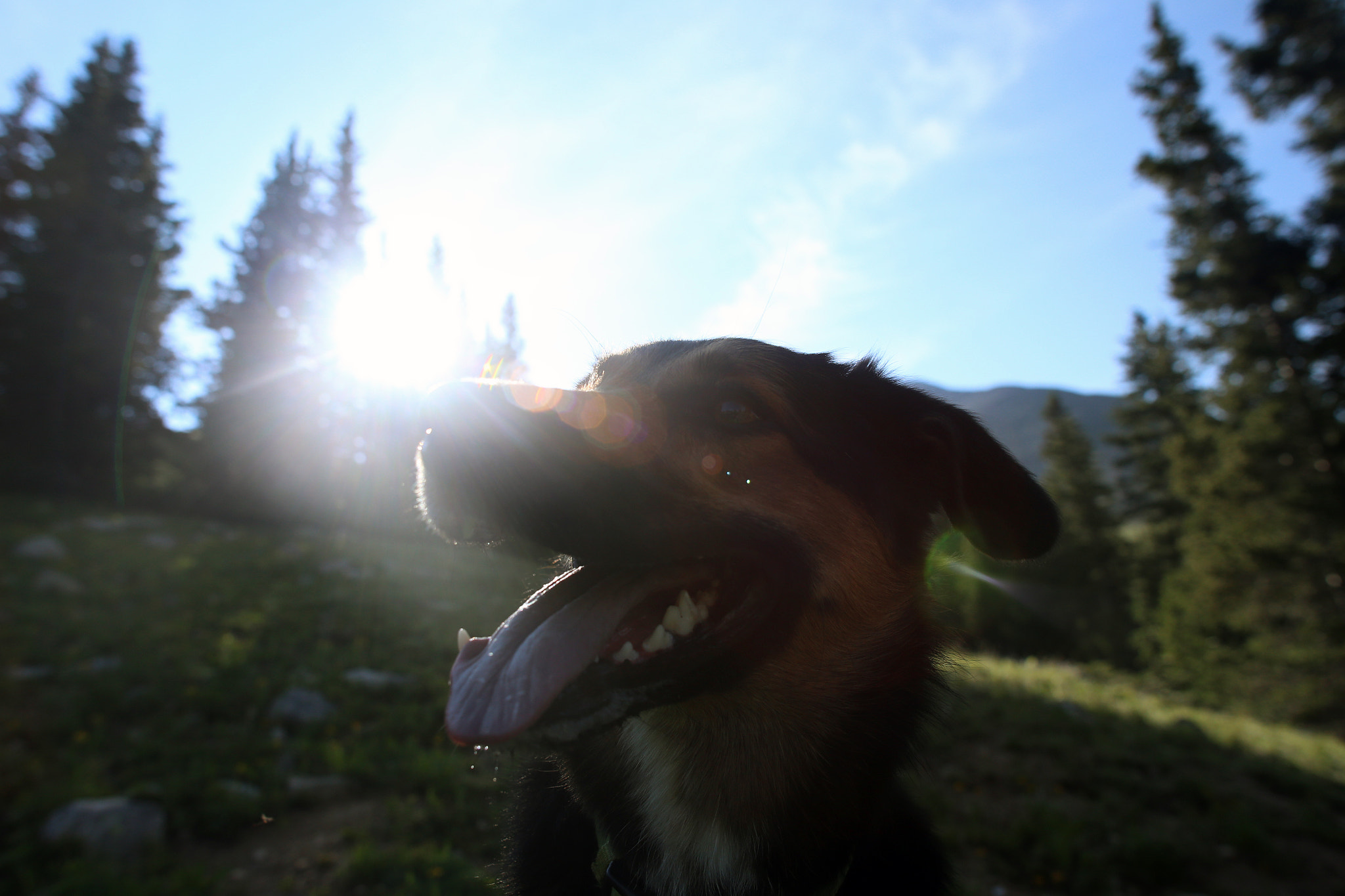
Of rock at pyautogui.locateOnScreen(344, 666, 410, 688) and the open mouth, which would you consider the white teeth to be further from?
rock at pyautogui.locateOnScreen(344, 666, 410, 688)

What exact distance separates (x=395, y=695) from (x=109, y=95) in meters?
30.1

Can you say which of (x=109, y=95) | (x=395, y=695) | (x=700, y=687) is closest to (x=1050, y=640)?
(x=395, y=695)

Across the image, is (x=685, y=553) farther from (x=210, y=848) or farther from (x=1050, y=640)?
(x=1050, y=640)

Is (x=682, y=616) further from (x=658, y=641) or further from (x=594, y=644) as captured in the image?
(x=594, y=644)

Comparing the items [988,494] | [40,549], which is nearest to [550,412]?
[988,494]

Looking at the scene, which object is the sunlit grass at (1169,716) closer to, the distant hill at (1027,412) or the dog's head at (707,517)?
the distant hill at (1027,412)

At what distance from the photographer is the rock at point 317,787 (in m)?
4.81

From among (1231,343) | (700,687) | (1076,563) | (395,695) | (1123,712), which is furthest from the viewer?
(1076,563)

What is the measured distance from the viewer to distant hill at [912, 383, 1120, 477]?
9.48ft

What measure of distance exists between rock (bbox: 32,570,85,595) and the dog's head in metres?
11.3

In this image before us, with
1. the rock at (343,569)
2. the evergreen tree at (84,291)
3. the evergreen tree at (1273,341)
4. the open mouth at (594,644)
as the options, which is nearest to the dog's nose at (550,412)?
the open mouth at (594,644)

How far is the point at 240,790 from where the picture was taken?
464cm

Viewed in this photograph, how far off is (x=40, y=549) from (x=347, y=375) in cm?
1297

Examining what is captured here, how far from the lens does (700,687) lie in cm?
209
